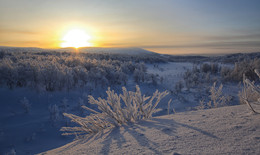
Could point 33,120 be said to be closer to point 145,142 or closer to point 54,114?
point 54,114

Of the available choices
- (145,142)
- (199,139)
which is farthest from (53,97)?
(199,139)

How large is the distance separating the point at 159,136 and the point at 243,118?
1154 mm

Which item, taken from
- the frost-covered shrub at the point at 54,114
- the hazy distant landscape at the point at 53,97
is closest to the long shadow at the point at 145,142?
the hazy distant landscape at the point at 53,97

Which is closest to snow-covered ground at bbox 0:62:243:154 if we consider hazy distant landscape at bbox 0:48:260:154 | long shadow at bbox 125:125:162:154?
hazy distant landscape at bbox 0:48:260:154

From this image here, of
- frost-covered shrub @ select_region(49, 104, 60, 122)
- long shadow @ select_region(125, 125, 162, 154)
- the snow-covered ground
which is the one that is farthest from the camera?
frost-covered shrub @ select_region(49, 104, 60, 122)

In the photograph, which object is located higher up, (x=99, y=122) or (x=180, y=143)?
(x=180, y=143)

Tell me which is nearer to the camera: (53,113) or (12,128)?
(12,128)

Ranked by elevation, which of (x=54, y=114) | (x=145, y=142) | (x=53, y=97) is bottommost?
(x=54, y=114)

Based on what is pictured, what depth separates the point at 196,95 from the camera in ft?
31.2

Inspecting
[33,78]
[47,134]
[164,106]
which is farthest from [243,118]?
[33,78]

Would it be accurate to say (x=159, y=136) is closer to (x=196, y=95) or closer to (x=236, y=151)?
(x=236, y=151)

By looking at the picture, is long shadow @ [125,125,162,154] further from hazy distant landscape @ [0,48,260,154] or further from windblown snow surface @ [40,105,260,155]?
hazy distant landscape @ [0,48,260,154]

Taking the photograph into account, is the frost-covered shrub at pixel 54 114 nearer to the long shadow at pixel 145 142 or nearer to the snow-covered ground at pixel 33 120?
the snow-covered ground at pixel 33 120

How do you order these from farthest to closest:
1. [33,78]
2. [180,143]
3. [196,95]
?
[196,95] < [33,78] < [180,143]
